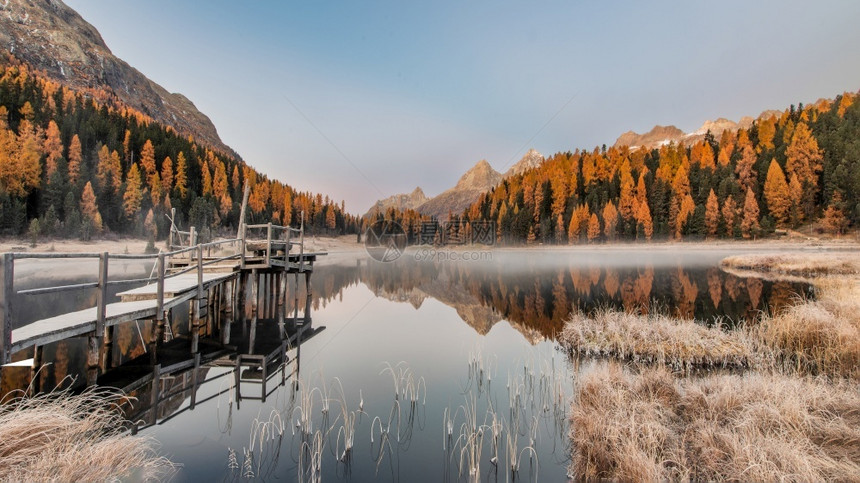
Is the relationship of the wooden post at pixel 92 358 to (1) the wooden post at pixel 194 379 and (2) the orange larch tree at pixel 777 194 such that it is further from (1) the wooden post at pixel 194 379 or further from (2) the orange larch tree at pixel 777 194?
(2) the orange larch tree at pixel 777 194

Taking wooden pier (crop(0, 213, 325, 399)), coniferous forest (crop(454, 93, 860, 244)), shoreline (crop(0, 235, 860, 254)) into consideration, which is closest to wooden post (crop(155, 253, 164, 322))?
wooden pier (crop(0, 213, 325, 399))

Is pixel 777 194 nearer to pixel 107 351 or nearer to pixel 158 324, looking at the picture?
pixel 158 324

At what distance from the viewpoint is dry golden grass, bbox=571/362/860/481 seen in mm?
4441

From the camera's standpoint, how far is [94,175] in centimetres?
6256

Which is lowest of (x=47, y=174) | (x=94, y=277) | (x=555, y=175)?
(x=94, y=277)

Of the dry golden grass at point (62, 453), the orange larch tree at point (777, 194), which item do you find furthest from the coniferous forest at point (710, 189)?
the dry golden grass at point (62, 453)

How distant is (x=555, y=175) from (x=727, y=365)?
3982 inches

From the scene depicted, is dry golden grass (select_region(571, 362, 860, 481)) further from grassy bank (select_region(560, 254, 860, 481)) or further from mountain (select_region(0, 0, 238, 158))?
mountain (select_region(0, 0, 238, 158))

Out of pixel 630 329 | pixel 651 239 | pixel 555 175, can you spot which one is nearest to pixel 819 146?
pixel 651 239

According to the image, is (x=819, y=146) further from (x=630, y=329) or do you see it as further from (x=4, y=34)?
(x=4, y=34)

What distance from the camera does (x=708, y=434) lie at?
17.2 feet

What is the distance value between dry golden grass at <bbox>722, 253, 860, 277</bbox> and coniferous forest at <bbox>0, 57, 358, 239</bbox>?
50.1m

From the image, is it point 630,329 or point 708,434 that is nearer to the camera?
point 708,434

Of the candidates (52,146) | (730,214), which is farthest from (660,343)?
(52,146)
